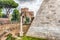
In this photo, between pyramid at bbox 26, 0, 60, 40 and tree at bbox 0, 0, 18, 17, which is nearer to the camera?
pyramid at bbox 26, 0, 60, 40

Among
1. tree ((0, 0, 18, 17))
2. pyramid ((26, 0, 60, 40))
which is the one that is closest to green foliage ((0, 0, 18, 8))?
tree ((0, 0, 18, 17))

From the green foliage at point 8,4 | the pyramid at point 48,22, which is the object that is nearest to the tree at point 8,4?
the green foliage at point 8,4

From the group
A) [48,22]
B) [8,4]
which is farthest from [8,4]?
[48,22]

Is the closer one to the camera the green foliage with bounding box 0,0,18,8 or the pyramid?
the pyramid

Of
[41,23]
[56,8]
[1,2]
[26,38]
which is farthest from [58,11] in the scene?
[1,2]

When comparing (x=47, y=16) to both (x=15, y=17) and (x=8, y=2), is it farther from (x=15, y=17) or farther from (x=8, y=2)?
(x=8, y=2)

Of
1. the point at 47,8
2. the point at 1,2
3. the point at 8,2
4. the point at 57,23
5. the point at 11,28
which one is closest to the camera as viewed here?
the point at 57,23

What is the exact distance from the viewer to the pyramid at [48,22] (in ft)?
5.24

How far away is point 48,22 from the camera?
164 cm

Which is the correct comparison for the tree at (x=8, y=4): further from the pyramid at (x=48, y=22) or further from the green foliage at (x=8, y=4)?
the pyramid at (x=48, y=22)

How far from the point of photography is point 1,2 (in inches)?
306

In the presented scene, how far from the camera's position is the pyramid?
1.60 metres

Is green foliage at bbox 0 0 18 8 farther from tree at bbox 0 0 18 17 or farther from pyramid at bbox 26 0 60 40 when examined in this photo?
pyramid at bbox 26 0 60 40

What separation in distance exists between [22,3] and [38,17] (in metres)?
5.51
